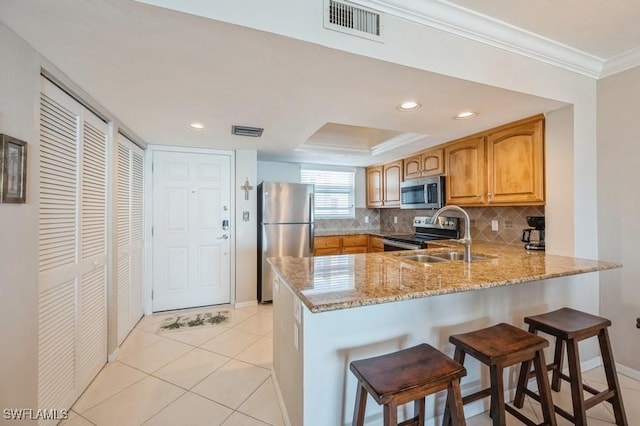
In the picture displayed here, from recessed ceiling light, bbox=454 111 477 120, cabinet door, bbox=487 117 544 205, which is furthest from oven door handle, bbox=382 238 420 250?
recessed ceiling light, bbox=454 111 477 120

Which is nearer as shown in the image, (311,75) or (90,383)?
(311,75)

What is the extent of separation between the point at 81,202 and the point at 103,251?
0.52m

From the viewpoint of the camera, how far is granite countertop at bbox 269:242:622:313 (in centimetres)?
118

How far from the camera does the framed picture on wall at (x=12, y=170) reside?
45.5 inches

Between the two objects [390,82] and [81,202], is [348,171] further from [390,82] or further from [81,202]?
[81,202]

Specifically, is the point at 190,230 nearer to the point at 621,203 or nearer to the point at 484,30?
the point at 484,30

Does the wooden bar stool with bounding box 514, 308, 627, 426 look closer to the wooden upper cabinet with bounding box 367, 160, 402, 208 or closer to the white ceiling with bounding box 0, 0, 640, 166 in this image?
the white ceiling with bounding box 0, 0, 640, 166

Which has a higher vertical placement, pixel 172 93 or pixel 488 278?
pixel 172 93

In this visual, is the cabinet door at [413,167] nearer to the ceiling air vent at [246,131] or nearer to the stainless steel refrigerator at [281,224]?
the stainless steel refrigerator at [281,224]

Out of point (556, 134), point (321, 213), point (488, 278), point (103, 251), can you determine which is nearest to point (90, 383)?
point (103, 251)

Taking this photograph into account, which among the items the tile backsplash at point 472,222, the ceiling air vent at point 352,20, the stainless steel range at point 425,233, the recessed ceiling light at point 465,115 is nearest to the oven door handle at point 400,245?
the stainless steel range at point 425,233

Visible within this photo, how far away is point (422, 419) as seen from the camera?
4.37ft

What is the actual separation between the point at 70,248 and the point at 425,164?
11.9 ft

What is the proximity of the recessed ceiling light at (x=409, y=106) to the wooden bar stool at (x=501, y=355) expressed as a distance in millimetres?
1582
